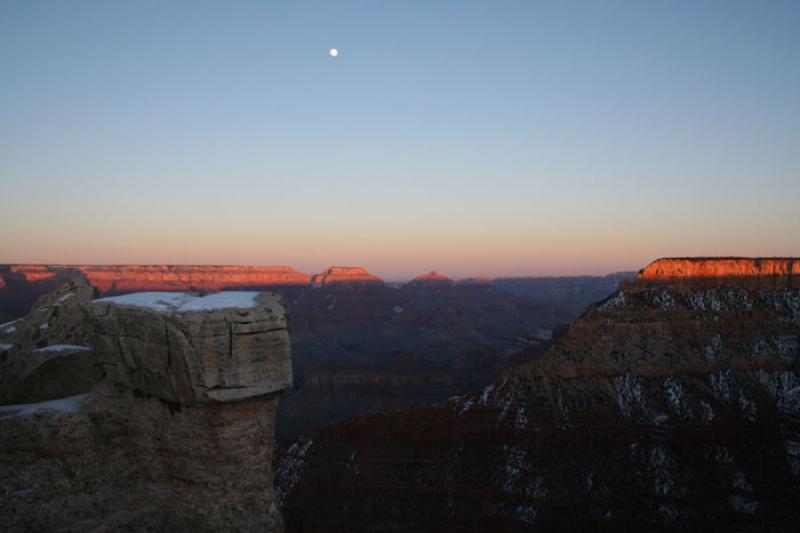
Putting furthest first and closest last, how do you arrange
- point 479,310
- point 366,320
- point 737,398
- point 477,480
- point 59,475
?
1. point 479,310
2. point 366,320
3. point 737,398
4. point 477,480
5. point 59,475

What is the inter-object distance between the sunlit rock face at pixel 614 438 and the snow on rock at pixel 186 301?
20032 millimetres

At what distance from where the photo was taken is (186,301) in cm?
875

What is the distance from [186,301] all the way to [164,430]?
2156 millimetres

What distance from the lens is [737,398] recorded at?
32656mm

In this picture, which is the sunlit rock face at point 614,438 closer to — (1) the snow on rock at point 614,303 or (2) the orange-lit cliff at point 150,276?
(1) the snow on rock at point 614,303

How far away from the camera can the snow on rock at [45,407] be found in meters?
8.62

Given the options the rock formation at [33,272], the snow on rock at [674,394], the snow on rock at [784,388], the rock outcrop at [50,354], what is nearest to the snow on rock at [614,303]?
the snow on rock at [674,394]

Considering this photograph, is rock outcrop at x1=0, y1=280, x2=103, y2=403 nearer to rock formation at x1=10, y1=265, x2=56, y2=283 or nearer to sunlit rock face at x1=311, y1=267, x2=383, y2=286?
rock formation at x1=10, y1=265, x2=56, y2=283

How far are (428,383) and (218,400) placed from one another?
6129cm

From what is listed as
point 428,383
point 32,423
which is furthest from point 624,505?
point 428,383

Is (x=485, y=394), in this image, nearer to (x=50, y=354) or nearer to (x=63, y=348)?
(x=63, y=348)

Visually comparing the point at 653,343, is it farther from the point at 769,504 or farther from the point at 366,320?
the point at 366,320

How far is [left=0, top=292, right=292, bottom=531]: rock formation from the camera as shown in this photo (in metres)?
8.01

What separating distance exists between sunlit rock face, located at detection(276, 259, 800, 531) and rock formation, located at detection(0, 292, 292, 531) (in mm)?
18676
